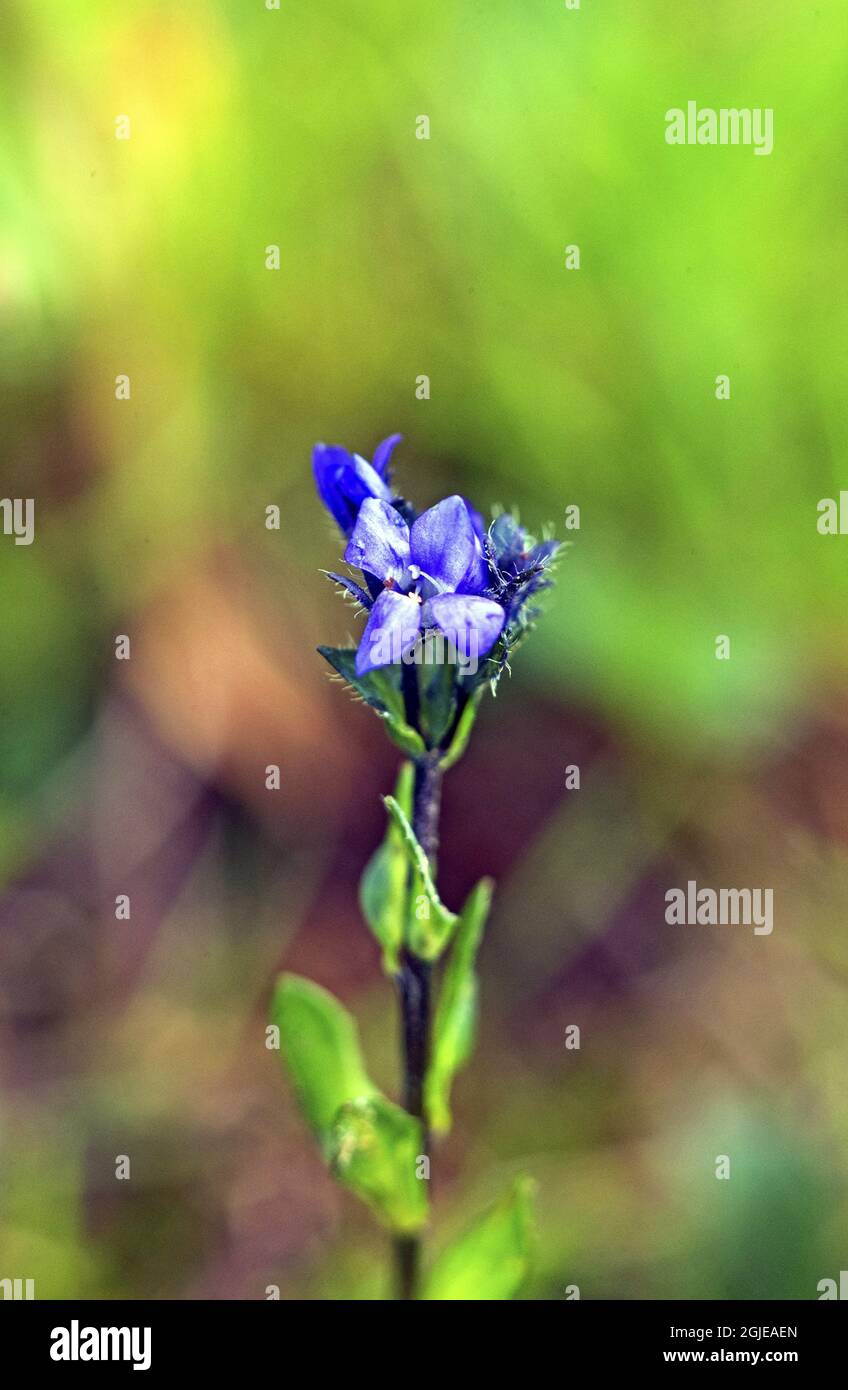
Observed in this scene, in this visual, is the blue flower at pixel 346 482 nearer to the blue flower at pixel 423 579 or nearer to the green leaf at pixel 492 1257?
the blue flower at pixel 423 579

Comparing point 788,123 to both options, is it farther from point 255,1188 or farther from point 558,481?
point 255,1188

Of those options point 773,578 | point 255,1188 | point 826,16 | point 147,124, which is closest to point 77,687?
point 255,1188

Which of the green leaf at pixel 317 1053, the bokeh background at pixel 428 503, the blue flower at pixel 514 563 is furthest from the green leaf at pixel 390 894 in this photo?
the bokeh background at pixel 428 503

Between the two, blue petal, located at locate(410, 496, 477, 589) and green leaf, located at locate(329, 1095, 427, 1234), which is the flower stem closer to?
green leaf, located at locate(329, 1095, 427, 1234)

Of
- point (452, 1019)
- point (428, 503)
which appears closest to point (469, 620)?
point (452, 1019)

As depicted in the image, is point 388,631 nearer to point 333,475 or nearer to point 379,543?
point 379,543
